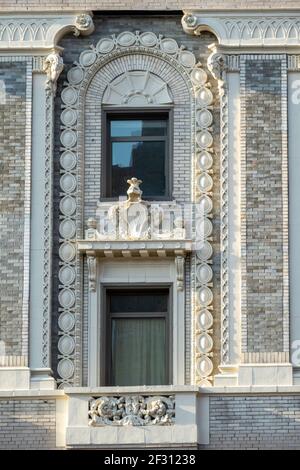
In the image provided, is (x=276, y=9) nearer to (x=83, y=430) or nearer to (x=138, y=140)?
(x=138, y=140)

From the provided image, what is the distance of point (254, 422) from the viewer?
3300 centimetres

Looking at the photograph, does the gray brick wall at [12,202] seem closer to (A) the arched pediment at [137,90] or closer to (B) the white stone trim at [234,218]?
(A) the arched pediment at [137,90]

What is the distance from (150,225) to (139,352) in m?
2.02

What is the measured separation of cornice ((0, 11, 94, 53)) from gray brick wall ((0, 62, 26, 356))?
33 cm

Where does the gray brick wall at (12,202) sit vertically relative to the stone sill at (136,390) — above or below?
above

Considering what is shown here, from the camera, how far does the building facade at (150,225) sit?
33094 mm

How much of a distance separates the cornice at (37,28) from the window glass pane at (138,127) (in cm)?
160

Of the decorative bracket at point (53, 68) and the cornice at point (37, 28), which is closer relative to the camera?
the decorative bracket at point (53, 68)

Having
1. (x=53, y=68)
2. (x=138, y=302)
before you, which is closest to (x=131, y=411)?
(x=138, y=302)

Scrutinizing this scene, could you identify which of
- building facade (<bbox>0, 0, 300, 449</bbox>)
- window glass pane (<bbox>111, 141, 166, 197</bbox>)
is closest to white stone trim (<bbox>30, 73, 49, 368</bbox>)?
building facade (<bbox>0, 0, 300, 449</bbox>)

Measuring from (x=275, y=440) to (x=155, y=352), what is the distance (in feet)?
8.26

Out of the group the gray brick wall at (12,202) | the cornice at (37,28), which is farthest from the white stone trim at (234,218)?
the gray brick wall at (12,202)

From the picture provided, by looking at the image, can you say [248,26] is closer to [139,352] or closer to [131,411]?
[139,352]
